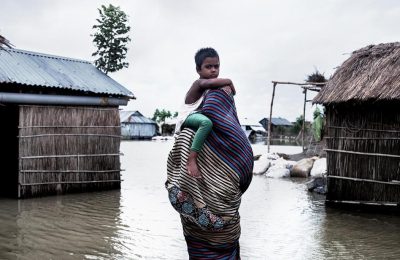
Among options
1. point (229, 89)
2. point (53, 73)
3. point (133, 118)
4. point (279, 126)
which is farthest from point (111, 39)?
point (279, 126)

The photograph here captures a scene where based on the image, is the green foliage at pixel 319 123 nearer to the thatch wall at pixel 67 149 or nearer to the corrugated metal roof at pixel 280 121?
the thatch wall at pixel 67 149

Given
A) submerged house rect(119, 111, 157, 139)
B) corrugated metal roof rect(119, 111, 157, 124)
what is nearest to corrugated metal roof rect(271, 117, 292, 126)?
submerged house rect(119, 111, 157, 139)

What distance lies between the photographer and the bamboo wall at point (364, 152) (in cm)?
865

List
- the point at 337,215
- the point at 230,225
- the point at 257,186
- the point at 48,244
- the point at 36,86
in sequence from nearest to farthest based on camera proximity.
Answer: the point at 230,225 < the point at 48,244 < the point at 337,215 < the point at 36,86 < the point at 257,186

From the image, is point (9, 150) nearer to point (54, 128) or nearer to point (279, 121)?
point (54, 128)

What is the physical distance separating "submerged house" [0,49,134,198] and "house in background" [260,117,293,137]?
4825 cm

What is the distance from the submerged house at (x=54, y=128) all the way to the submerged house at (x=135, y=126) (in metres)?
42.8

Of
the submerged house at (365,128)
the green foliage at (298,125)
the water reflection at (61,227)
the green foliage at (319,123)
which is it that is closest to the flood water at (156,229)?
the water reflection at (61,227)

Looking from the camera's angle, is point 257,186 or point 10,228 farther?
point 257,186

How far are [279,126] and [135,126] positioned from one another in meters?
22.2

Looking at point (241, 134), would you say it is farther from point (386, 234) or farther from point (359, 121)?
point (359, 121)

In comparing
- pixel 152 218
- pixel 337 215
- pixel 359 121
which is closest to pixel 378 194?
pixel 337 215

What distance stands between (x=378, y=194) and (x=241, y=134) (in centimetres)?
674

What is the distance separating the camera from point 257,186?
13.4 meters
